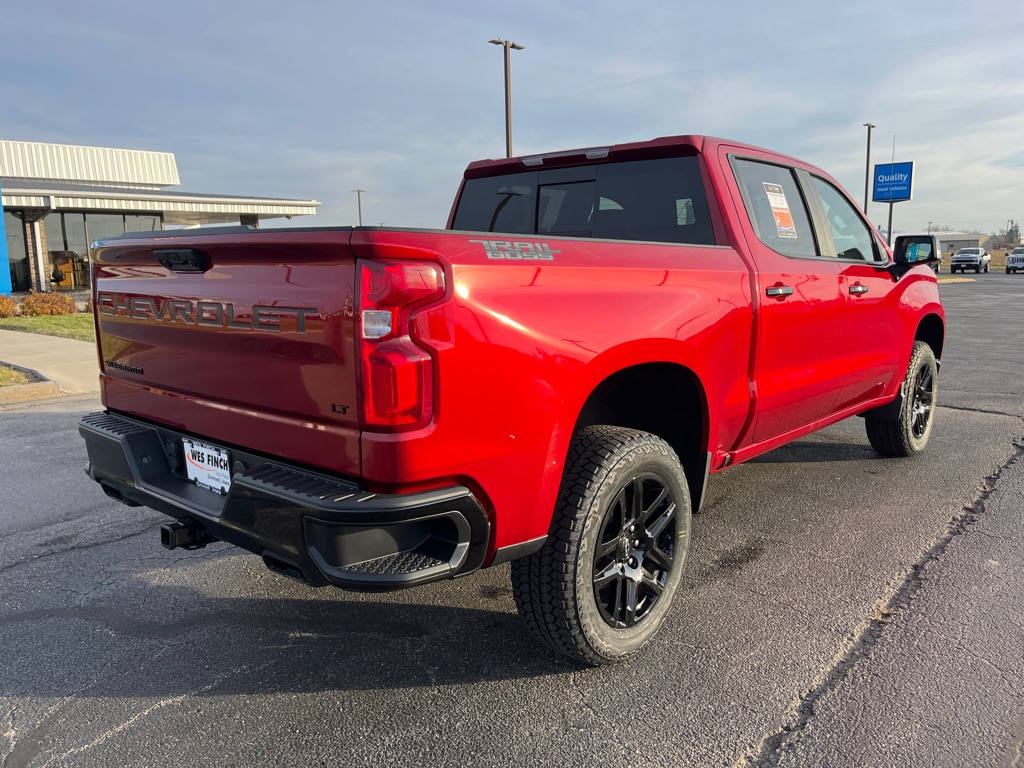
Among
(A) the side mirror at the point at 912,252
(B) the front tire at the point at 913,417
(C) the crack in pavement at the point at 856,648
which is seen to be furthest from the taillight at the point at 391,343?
(B) the front tire at the point at 913,417

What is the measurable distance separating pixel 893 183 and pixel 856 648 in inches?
1970

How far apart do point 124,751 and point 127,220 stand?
2787 centimetres

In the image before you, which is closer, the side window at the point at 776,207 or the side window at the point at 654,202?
the side window at the point at 654,202

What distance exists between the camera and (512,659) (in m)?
2.77

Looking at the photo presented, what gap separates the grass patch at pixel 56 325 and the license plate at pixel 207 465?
10.4 metres

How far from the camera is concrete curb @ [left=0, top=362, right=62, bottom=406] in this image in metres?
7.66

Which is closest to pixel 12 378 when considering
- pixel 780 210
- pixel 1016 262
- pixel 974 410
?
pixel 780 210

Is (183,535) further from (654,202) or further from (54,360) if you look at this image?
(54,360)

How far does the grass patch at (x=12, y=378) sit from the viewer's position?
8.09 meters

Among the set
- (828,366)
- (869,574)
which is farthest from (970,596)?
(828,366)

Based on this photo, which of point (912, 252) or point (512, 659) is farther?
point (912, 252)

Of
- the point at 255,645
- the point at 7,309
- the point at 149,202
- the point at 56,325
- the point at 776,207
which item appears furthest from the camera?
the point at 149,202

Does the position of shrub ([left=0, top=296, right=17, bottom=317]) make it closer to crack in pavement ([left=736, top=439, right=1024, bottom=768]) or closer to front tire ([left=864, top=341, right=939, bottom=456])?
front tire ([left=864, top=341, right=939, bottom=456])

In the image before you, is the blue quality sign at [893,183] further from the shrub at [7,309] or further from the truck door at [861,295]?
the truck door at [861,295]
